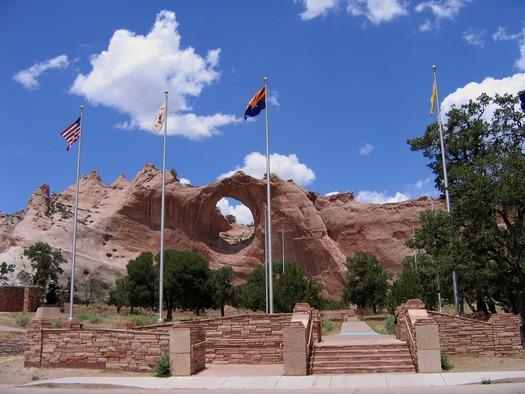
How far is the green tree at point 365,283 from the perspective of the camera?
6562 centimetres

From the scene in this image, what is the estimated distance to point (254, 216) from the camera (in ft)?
273

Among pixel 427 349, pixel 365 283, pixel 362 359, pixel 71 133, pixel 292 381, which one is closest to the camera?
pixel 292 381

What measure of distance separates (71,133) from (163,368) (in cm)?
1819

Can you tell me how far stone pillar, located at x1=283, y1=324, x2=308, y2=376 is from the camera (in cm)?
1515

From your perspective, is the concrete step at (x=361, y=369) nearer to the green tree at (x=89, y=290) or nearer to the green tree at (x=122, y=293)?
the green tree at (x=122, y=293)

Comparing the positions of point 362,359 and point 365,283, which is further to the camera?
point 365,283

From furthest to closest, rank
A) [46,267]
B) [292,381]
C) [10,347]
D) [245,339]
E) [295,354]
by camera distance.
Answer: [46,267] < [10,347] < [245,339] < [295,354] < [292,381]

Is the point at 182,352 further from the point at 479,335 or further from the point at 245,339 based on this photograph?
the point at 479,335

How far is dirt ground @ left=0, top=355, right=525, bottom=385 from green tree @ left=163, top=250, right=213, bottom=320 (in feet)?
118

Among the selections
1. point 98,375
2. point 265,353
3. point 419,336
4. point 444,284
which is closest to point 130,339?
point 98,375

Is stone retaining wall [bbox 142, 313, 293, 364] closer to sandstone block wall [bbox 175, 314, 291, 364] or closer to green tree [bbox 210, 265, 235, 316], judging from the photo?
sandstone block wall [bbox 175, 314, 291, 364]

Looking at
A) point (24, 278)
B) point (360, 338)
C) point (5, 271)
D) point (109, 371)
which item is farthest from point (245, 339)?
point (24, 278)

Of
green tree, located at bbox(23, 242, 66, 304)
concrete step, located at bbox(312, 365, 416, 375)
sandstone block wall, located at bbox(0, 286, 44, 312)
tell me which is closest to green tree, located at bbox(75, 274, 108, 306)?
green tree, located at bbox(23, 242, 66, 304)

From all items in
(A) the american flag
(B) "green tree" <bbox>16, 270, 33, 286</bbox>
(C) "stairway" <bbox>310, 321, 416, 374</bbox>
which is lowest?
(C) "stairway" <bbox>310, 321, 416, 374</bbox>
